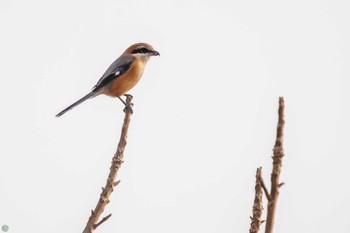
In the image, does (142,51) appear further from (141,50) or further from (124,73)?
(124,73)

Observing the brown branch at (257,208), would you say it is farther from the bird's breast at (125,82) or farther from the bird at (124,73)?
the bird's breast at (125,82)

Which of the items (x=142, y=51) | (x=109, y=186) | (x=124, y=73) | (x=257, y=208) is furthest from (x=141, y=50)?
(x=257, y=208)

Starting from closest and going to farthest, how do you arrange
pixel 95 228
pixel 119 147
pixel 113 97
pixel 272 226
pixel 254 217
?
1. pixel 272 226
2. pixel 254 217
3. pixel 95 228
4. pixel 119 147
5. pixel 113 97

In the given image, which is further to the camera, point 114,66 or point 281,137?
point 114,66

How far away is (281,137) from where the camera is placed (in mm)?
2057

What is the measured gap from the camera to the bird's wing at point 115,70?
27.2ft

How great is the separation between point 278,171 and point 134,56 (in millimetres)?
6925

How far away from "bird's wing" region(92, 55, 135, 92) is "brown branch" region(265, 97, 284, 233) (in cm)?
637

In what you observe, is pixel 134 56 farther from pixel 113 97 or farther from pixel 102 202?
pixel 102 202

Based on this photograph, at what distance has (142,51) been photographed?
29.1ft

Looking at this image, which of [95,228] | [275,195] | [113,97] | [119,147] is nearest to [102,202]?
[95,228]

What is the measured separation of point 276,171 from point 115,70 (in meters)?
6.64

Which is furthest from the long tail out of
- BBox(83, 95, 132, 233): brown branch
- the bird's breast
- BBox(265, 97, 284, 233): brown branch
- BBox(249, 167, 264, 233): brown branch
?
BBox(265, 97, 284, 233): brown branch

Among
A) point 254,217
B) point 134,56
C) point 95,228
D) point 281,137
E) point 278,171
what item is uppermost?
point 134,56
